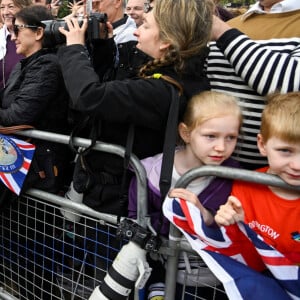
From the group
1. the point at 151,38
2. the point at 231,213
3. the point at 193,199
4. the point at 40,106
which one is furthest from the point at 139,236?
the point at 40,106

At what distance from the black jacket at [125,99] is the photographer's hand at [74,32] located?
6 cm

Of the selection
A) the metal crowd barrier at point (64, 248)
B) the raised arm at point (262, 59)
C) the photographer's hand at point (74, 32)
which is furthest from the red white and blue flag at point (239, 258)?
the photographer's hand at point (74, 32)

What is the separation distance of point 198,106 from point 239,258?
612 mm

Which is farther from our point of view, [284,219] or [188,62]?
[188,62]

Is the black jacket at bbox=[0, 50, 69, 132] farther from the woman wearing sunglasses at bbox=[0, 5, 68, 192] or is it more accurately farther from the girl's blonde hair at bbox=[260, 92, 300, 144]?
the girl's blonde hair at bbox=[260, 92, 300, 144]

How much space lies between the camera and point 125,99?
1.65m

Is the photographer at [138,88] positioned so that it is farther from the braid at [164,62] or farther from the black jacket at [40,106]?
the black jacket at [40,106]

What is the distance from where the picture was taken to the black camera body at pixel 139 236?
5.57 ft

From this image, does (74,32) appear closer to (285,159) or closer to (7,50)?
(285,159)

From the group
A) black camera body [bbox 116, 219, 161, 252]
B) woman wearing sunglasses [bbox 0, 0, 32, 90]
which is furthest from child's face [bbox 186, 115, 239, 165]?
woman wearing sunglasses [bbox 0, 0, 32, 90]

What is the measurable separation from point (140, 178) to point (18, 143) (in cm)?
78

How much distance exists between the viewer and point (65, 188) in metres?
2.45

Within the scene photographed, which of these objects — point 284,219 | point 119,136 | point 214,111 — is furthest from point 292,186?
point 119,136

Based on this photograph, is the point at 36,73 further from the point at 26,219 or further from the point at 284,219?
the point at 284,219
